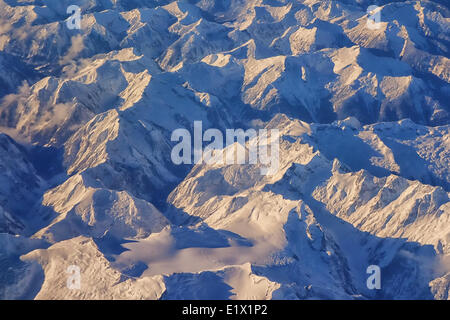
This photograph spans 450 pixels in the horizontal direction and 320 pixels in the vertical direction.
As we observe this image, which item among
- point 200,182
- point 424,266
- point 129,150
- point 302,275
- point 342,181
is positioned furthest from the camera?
point 129,150

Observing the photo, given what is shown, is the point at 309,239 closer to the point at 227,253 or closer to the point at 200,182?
the point at 227,253

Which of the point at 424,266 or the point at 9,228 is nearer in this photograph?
the point at 424,266

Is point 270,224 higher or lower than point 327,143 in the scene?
higher

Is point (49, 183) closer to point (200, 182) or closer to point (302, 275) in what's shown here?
point (200, 182)
